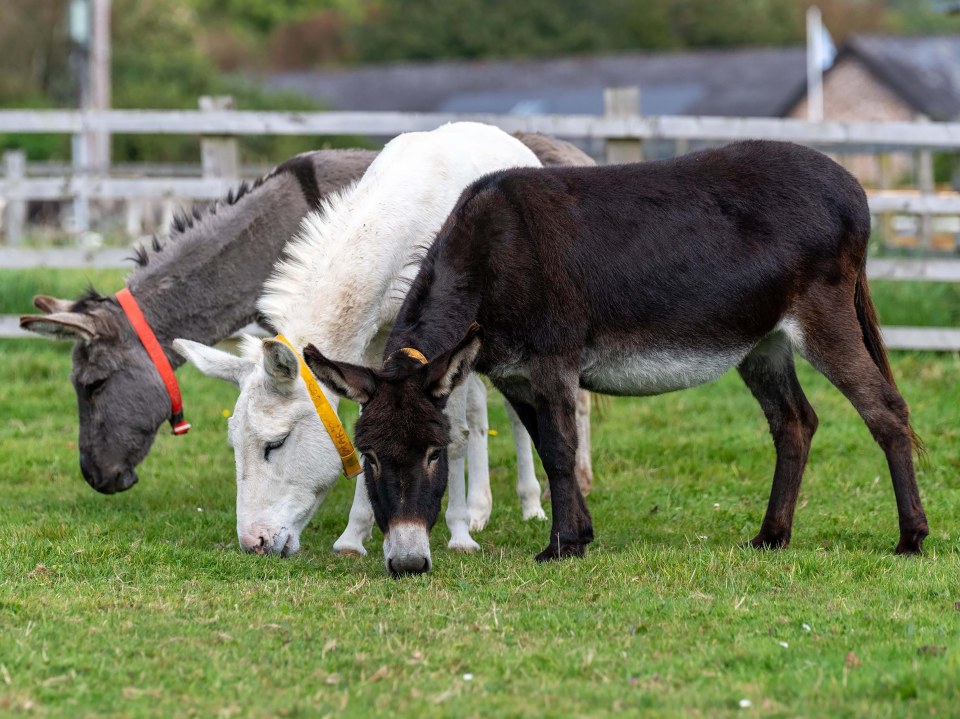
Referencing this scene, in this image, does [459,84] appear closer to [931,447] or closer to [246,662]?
[931,447]

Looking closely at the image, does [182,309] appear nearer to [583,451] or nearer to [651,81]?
[583,451]

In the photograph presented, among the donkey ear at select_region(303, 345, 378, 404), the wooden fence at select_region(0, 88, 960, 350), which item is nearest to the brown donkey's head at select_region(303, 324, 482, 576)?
the donkey ear at select_region(303, 345, 378, 404)

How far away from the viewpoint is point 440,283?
547cm

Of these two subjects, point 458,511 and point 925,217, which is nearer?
point 458,511

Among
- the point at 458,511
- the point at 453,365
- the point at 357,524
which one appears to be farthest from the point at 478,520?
the point at 453,365

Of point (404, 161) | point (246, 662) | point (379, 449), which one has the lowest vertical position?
point (246, 662)

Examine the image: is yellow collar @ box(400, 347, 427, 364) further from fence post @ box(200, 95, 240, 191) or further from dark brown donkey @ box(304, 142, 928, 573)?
fence post @ box(200, 95, 240, 191)

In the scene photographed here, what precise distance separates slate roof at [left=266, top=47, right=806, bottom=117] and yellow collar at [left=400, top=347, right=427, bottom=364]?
41.3 m

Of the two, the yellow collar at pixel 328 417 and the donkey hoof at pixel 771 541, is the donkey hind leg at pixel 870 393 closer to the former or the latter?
the donkey hoof at pixel 771 541

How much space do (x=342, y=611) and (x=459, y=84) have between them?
50.3m

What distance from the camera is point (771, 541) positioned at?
6.01 meters

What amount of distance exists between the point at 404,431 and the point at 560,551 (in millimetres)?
1014

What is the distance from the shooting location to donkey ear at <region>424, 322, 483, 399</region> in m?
5.05

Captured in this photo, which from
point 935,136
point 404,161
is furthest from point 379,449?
point 935,136
